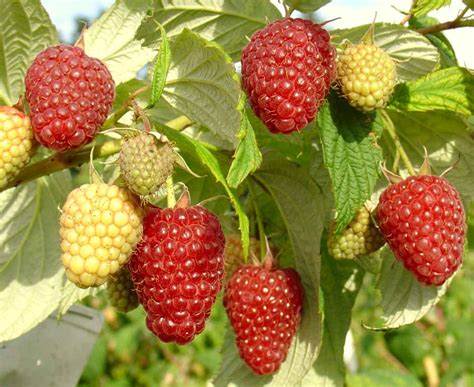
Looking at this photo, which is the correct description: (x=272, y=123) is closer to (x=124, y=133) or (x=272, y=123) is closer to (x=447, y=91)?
(x=124, y=133)

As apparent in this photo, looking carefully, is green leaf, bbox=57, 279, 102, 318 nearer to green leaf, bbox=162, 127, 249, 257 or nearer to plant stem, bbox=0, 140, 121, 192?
plant stem, bbox=0, 140, 121, 192

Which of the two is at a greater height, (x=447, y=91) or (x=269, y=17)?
(x=269, y=17)

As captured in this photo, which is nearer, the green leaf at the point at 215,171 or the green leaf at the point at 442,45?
the green leaf at the point at 215,171

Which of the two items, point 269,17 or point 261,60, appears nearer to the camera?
point 261,60

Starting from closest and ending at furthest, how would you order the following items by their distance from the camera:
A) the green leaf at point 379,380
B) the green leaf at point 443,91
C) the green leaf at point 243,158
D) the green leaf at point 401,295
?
the green leaf at point 243,158 < the green leaf at point 443,91 < the green leaf at point 401,295 < the green leaf at point 379,380

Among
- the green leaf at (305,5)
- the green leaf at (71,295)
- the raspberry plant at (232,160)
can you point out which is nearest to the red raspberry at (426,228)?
the raspberry plant at (232,160)

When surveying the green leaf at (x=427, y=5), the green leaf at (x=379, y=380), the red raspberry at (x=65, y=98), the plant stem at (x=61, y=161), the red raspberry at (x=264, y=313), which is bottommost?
the green leaf at (x=379, y=380)

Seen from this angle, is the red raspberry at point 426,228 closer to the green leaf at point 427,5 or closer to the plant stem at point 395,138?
the plant stem at point 395,138

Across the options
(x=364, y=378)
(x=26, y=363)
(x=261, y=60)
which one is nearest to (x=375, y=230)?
(x=261, y=60)
